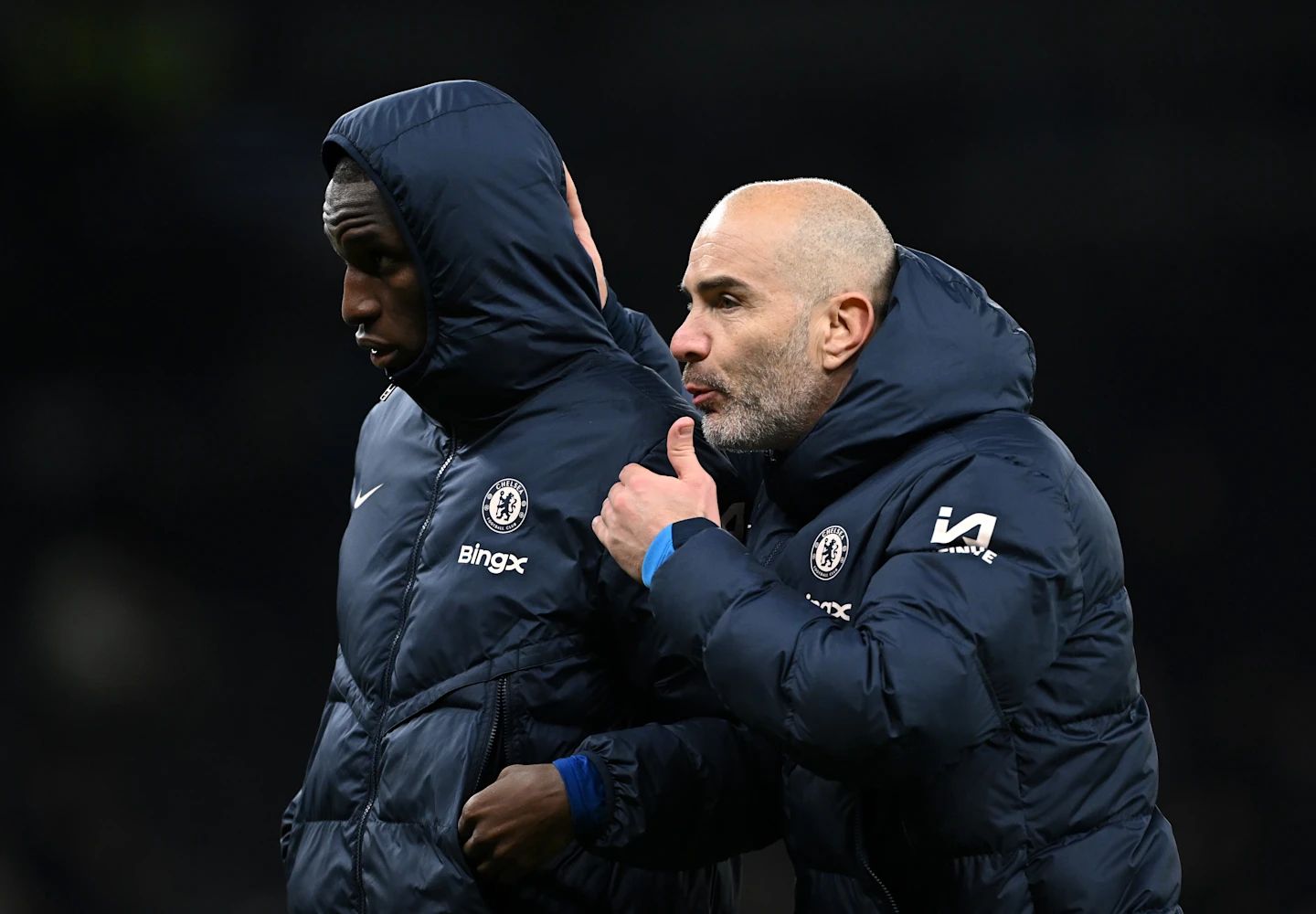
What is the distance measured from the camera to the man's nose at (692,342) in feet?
5.49

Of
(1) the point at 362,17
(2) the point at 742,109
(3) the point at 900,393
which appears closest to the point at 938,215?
(2) the point at 742,109

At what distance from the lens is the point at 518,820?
1536 millimetres

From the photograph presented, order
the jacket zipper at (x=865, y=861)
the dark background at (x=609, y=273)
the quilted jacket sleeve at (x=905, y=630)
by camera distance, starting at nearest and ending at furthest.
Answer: the quilted jacket sleeve at (x=905, y=630), the jacket zipper at (x=865, y=861), the dark background at (x=609, y=273)

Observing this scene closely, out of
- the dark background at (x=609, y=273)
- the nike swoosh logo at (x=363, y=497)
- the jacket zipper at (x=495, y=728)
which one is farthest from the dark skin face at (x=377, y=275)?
the dark background at (x=609, y=273)

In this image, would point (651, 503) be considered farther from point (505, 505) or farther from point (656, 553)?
point (505, 505)

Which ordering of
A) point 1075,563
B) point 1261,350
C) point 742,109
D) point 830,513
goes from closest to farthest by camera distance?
point 1075,563 → point 830,513 → point 1261,350 → point 742,109

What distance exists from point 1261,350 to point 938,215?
2.27ft

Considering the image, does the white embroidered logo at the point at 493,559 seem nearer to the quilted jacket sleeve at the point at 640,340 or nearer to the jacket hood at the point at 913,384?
the jacket hood at the point at 913,384

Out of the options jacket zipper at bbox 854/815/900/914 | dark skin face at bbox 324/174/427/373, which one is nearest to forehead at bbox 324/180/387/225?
dark skin face at bbox 324/174/427/373

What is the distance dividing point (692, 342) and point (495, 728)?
0.43 metres

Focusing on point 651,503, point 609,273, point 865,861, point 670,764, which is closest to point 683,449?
point 651,503

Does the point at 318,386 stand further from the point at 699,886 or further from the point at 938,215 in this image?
the point at 699,886

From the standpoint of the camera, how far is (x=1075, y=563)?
4.90 feet

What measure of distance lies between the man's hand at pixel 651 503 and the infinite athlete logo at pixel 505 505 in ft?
0.28
